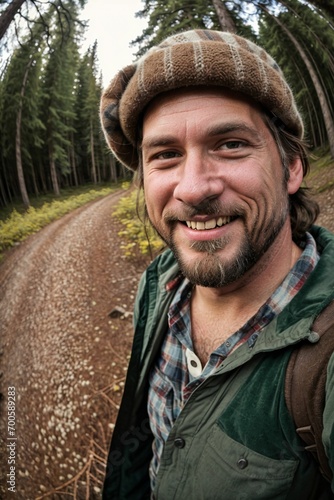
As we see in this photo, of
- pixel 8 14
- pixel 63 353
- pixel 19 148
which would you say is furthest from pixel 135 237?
pixel 8 14

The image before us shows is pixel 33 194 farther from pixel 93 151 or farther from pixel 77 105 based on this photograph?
pixel 77 105

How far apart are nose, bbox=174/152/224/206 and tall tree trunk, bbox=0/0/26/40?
192 cm

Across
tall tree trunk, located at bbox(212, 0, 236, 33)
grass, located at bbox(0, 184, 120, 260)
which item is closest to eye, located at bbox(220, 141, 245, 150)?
tall tree trunk, located at bbox(212, 0, 236, 33)

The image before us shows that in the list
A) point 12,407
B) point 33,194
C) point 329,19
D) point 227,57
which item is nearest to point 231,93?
point 227,57

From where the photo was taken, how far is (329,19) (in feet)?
5.24

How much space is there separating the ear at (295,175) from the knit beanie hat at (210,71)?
177mm

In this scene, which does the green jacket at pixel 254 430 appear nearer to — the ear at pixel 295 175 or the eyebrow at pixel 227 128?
the ear at pixel 295 175

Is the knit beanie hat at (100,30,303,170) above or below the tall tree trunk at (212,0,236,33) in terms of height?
below

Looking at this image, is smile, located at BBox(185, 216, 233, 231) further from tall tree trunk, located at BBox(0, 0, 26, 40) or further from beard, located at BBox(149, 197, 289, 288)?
tall tree trunk, located at BBox(0, 0, 26, 40)

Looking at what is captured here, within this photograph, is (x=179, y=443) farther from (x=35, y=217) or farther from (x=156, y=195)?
(x=35, y=217)

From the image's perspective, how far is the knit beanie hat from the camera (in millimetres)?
1046

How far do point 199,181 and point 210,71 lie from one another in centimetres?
43

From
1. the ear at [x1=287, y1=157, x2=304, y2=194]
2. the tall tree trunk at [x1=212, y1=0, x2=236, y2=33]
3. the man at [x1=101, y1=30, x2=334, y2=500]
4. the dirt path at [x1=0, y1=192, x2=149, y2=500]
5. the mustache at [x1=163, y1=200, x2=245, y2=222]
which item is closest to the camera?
the man at [x1=101, y1=30, x2=334, y2=500]

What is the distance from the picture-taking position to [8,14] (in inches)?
76.0
